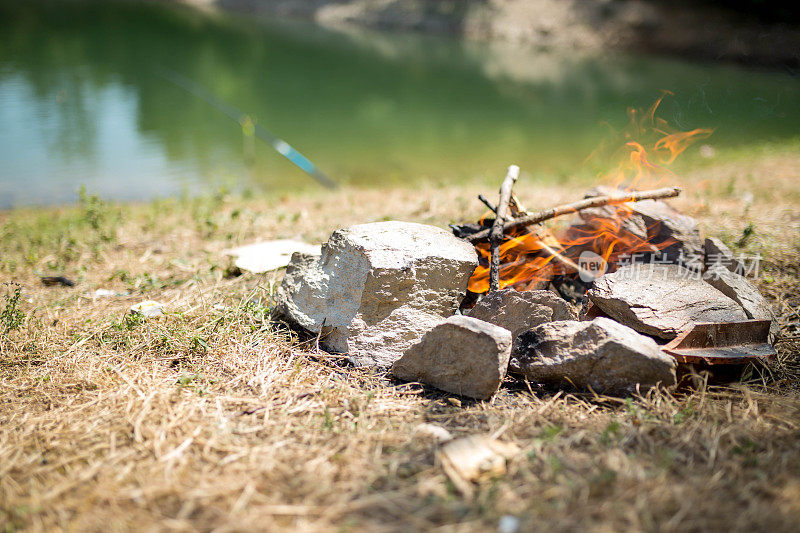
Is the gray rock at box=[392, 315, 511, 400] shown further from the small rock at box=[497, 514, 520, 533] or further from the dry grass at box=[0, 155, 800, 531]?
the small rock at box=[497, 514, 520, 533]

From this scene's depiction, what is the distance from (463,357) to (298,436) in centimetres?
77

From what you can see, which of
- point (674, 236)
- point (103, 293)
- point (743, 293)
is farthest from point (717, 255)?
point (103, 293)

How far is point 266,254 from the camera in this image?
150 inches

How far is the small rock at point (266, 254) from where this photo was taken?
11.7 ft

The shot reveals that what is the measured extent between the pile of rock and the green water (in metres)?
1.53

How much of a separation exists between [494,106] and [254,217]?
9363 mm

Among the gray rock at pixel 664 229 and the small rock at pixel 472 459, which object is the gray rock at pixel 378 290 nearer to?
the small rock at pixel 472 459

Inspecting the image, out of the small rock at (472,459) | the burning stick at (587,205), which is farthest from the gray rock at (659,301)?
the small rock at (472,459)

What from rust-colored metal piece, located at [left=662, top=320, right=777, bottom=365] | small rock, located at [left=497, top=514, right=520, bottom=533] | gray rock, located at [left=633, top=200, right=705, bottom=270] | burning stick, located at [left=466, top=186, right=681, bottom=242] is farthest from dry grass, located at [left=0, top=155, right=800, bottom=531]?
burning stick, located at [left=466, top=186, right=681, bottom=242]

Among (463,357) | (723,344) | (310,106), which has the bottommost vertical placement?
(463,357)

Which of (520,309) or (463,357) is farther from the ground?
(520,309)

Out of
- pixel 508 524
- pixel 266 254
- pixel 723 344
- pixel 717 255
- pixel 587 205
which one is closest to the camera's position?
pixel 508 524

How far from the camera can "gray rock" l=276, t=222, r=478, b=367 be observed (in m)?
2.74

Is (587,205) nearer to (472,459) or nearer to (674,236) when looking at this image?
(674,236)
